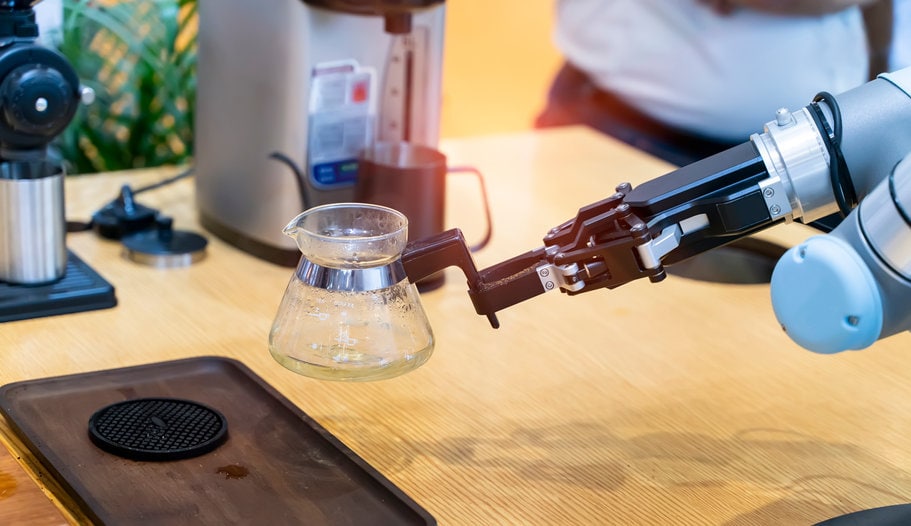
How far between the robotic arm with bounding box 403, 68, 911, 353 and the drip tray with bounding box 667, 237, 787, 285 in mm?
514

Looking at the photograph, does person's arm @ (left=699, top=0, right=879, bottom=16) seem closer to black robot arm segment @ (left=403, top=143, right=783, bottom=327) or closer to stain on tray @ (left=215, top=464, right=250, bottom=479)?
black robot arm segment @ (left=403, top=143, right=783, bottom=327)

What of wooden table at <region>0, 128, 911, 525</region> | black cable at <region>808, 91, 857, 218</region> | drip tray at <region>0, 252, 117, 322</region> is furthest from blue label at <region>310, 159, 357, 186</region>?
black cable at <region>808, 91, 857, 218</region>

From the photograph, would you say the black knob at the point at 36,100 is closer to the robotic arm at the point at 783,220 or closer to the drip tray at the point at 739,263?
the robotic arm at the point at 783,220

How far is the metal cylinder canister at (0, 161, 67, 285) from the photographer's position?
94cm

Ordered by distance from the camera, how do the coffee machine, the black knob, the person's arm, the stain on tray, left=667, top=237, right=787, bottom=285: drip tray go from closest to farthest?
the stain on tray, the black knob, the coffee machine, left=667, top=237, right=787, bottom=285: drip tray, the person's arm

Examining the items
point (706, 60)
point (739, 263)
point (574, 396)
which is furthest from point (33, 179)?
point (706, 60)

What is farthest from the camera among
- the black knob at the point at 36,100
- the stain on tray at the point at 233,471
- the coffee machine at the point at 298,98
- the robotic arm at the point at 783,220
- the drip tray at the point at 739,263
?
the drip tray at the point at 739,263

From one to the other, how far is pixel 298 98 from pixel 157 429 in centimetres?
42

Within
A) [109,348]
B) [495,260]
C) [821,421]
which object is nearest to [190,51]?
[495,260]

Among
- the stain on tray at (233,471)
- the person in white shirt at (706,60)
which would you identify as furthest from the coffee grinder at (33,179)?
the person in white shirt at (706,60)

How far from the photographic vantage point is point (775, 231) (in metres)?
1.27

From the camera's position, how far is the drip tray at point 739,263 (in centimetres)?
118

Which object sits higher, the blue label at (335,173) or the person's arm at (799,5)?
the person's arm at (799,5)

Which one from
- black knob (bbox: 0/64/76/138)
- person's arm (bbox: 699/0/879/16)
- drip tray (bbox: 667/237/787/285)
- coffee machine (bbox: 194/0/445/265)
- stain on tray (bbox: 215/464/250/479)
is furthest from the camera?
person's arm (bbox: 699/0/879/16)
